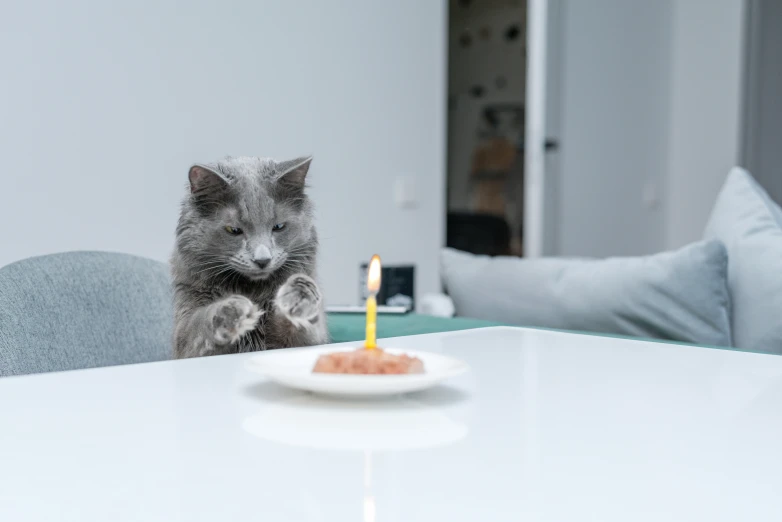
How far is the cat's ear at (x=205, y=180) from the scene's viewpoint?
3.41 feet

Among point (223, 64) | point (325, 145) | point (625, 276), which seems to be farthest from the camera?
point (325, 145)

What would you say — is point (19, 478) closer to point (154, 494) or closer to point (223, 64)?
point (154, 494)

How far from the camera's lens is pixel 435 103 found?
3512 mm

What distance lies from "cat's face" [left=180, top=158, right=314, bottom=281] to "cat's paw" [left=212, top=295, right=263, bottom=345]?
15 cm

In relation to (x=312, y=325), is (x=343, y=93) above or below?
above

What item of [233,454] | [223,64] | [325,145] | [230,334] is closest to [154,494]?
[233,454]

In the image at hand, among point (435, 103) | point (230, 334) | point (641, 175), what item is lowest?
point (230, 334)

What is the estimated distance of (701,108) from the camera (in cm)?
462

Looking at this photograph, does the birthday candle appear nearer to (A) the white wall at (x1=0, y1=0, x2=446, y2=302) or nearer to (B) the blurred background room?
(B) the blurred background room

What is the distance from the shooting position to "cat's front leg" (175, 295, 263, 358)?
882mm

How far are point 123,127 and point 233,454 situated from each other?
7.21ft

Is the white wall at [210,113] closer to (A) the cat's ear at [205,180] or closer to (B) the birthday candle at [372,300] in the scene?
(A) the cat's ear at [205,180]

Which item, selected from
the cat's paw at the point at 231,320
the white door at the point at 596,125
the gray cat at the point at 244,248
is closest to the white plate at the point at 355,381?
the cat's paw at the point at 231,320

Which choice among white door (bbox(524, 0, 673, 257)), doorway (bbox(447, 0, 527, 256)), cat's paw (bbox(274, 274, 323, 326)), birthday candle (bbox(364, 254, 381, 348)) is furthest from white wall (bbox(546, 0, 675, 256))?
birthday candle (bbox(364, 254, 381, 348))
